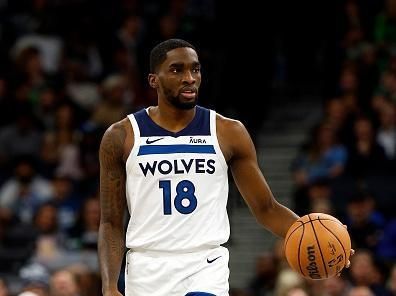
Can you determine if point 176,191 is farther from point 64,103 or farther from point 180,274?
point 64,103

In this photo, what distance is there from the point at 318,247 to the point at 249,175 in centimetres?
64

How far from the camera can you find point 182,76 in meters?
7.27

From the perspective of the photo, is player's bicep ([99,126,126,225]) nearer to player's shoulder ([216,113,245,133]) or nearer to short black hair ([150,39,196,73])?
short black hair ([150,39,196,73])

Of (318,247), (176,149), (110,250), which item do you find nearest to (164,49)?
(176,149)

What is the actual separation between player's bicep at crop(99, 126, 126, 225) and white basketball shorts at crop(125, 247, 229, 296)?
0.34 metres

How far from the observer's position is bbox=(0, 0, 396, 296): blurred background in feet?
43.7

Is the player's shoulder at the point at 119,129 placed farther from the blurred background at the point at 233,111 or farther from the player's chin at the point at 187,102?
the blurred background at the point at 233,111

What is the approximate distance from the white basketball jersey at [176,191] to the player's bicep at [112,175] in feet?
0.23

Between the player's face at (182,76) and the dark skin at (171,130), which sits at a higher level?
the player's face at (182,76)

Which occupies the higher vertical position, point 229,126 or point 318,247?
point 229,126

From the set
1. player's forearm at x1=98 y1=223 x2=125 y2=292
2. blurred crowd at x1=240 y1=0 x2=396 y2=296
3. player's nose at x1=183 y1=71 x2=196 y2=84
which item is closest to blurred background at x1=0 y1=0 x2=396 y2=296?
blurred crowd at x1=240 y1=0 x2=396 y2=296

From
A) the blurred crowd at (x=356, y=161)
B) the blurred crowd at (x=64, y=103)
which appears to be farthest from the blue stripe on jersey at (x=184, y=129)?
the blurred crowd at (x=64, y=103)

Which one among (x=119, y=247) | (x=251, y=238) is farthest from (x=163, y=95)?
(x=251, y=238)

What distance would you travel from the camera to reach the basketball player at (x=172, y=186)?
23.7 feet
